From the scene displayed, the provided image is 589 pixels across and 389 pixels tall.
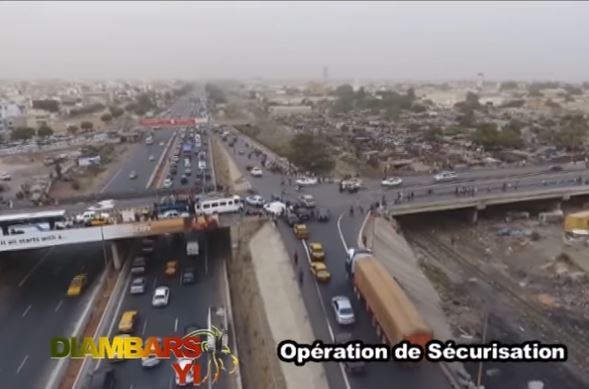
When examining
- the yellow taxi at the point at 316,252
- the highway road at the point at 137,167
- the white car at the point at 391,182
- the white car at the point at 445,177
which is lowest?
the highway road at the point at 137,167

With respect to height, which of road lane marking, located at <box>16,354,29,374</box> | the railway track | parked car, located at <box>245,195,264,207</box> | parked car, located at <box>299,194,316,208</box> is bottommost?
the railway track

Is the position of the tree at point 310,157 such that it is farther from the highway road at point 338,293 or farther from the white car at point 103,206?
the white car at point 103,206

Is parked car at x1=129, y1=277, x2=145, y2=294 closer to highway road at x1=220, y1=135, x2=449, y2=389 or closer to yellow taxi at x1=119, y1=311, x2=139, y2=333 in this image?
yellow taxi at x1=119, y1=311, x2=139, y2=333

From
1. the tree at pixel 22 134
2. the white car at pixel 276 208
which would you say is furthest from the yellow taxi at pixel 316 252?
the tree at pixel 22 134

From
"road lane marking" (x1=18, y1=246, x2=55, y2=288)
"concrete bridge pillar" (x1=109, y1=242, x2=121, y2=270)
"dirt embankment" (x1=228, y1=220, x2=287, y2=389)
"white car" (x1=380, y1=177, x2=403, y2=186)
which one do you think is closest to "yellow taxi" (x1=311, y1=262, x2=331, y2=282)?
"dirt embankment" (x1=228, y1=220, x2=287, y2=389)

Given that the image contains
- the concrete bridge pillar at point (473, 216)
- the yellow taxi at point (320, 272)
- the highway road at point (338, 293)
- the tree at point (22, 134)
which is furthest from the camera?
the tree at point (22, 134)

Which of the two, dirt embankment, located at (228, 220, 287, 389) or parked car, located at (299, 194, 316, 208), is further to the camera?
parked car, located at (299, 194, 316, 208)

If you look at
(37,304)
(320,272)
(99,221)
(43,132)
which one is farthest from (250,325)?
(43,132)
